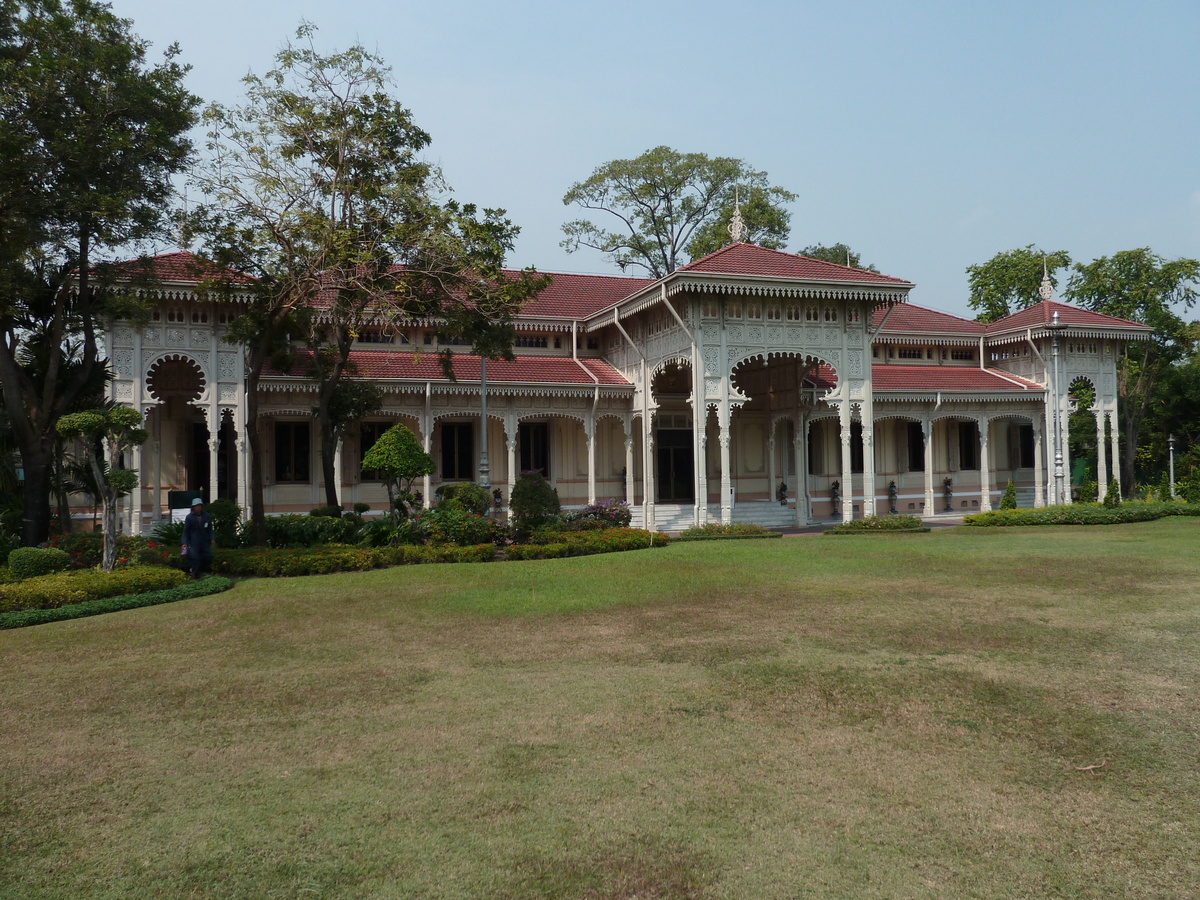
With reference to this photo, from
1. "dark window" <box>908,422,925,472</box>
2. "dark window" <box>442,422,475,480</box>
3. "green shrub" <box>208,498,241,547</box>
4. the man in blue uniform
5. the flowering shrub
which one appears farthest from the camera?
"dark window" <box>908,422,925,472</box>

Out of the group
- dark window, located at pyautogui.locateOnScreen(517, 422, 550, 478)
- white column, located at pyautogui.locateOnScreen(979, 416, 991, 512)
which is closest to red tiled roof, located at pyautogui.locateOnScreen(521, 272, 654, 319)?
dark window, located at pyautogui.locateOnScreen(517, 422, 550, 478)

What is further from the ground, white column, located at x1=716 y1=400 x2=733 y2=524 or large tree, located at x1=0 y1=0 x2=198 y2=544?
large tree, located at x1=0 y1=0 x2=198 y2=544

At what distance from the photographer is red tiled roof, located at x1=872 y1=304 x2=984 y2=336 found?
27.8 meters

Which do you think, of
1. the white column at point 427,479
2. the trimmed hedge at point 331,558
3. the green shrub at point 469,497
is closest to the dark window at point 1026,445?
the white column at point 427,479

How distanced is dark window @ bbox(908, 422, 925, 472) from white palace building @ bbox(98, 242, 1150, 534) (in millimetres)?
84

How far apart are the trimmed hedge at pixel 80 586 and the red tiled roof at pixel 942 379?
19.6m

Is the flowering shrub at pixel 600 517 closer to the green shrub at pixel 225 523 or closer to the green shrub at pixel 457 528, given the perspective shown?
the green shrub at pixel 457 528

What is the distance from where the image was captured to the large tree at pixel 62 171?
1334cm

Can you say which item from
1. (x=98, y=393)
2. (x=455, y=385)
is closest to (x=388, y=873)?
(x=98, y=393)

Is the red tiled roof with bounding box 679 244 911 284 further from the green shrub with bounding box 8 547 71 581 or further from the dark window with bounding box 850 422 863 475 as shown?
the green shrub with bounding box 8 547 71 581

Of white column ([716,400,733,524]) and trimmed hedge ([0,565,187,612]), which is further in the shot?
white column ([716,400,733,524])

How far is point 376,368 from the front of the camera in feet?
72.2

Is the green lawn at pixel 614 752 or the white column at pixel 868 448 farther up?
the white column at pixel 868 448

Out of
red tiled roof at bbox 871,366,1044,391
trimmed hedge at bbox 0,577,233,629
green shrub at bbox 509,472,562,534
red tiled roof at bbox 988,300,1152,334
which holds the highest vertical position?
red tiled roof at bbox 988,300,1152,334
